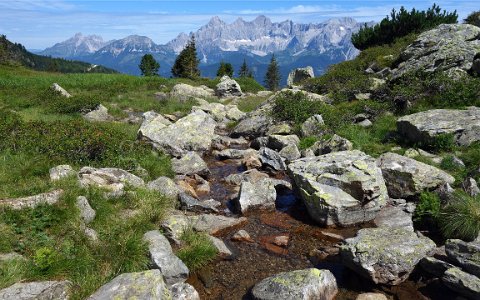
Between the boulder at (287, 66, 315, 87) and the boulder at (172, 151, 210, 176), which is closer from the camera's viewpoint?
the boulder at (172, 151, 210, 176)

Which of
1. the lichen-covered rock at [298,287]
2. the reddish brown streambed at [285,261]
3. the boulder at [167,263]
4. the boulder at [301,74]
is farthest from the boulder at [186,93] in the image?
the lichen-covered rock at [298,287]

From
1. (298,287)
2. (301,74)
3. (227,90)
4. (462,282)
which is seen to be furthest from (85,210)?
(301,74)

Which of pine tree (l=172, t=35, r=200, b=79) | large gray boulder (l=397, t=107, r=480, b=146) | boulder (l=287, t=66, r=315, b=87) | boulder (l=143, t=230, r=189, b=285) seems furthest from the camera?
pine tree (l=172, t=35, r=200, b=79)

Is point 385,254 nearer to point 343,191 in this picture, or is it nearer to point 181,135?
point 343,191

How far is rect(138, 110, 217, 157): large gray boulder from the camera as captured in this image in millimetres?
19891

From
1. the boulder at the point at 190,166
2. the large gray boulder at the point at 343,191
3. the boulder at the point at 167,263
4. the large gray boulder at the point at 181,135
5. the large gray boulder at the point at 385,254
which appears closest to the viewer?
the boulder at the point at 167,263

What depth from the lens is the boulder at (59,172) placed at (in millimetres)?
12391

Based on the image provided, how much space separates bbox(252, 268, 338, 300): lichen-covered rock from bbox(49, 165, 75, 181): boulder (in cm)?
783

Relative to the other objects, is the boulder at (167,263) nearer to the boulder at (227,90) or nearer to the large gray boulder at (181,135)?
the large gray boulder at (181,135)

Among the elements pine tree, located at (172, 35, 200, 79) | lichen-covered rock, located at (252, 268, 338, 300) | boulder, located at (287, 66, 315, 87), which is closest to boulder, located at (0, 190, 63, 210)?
lichen-covered rock, located at (252, 268, 338, 300)

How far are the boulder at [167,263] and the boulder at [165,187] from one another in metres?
4.00

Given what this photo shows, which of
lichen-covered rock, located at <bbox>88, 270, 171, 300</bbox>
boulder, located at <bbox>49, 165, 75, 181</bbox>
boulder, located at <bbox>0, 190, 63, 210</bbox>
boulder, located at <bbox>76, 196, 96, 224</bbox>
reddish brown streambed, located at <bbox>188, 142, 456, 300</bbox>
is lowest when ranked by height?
reddish brown streambed, located at <bbox>188, 142, 456, 300</bbox>

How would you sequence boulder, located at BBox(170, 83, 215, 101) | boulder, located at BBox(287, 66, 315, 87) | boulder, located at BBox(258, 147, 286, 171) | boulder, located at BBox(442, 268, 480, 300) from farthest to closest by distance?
boulder, located at BBox(287, 66, 315, 87) → boulder, located at BBox(170, 83, 215, 101) → boulder, located at BBox(258, 147, 286, 171) → boulder, located at BBox(442, 268, 480, 300)

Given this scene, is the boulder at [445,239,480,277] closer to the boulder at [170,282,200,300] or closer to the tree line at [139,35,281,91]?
the boulder at [170,282,200,300]
